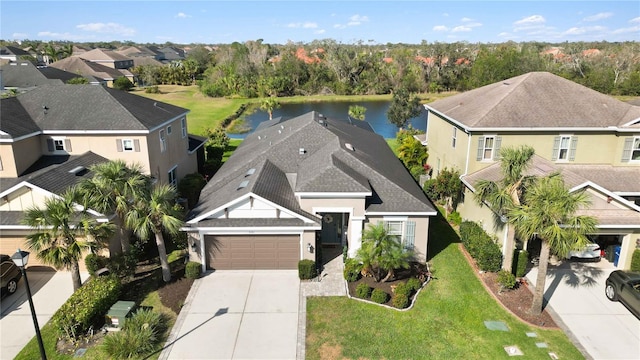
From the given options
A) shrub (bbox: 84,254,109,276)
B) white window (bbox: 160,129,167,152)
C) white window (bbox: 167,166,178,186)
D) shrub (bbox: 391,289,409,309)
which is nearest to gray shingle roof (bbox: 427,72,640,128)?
shrub (bbox: 391,289,409,309)

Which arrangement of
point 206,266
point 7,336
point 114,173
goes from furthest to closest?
point 206,266, point 114,173, point 7,336

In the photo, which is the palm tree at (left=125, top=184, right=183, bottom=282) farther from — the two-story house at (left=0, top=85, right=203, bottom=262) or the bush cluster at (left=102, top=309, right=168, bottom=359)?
the two-story house at (left=0, top=85, right=203, bottom=262)

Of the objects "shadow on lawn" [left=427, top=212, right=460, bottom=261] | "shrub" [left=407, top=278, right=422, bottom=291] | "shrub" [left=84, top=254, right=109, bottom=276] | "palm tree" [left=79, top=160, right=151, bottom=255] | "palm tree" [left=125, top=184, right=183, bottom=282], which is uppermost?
"palm tree" [left=79, top=160, right=151, bottom=255]

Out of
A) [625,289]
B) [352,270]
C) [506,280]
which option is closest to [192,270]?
[352,270]

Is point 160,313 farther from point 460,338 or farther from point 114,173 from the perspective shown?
point 460,338

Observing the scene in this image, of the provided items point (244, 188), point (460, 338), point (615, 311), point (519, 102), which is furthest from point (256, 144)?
point (615, 311)

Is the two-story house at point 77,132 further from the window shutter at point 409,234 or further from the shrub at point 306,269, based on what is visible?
the window shutter at point 409,234

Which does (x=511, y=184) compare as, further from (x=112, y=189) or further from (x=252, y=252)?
(x=112, y=189)
